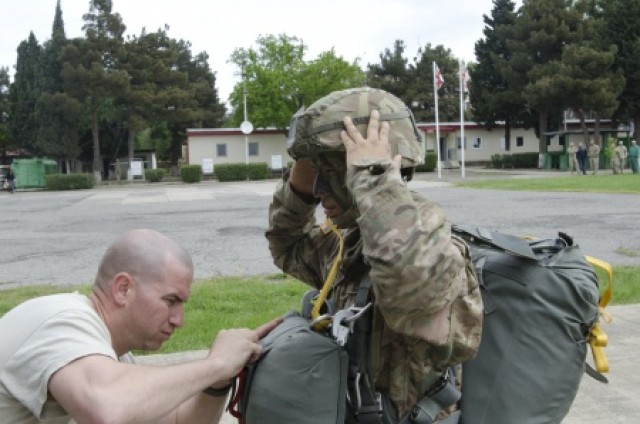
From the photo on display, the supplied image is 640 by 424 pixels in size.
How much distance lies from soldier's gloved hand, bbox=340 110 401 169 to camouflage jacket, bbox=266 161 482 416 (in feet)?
0.13

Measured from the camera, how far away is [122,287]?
195 cm

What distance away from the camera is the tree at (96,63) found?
153 feet

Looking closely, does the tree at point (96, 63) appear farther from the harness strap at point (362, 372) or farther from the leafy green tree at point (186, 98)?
the harness strap at point (362, 372)

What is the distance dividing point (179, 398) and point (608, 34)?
47.6 metres

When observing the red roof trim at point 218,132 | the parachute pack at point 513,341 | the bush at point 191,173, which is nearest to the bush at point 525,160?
the red roof trim at point 218,132

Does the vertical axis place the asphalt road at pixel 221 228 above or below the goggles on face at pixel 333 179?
below

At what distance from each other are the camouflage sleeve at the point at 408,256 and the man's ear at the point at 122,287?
712mm

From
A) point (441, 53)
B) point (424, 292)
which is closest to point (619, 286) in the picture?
point (424, 292)

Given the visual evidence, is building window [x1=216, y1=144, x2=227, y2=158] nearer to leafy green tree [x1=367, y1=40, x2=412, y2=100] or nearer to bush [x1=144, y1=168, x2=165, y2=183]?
bush [x1=144, y1=168, x2=165, y2=183]

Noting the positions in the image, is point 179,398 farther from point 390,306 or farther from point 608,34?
point 608,34

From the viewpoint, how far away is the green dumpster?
143 ft

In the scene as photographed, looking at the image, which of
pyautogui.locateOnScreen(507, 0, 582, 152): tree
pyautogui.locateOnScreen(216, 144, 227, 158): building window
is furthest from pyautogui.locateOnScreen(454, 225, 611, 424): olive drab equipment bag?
pyautogui.locateOnScreen(216, 144, 227, 158): building window

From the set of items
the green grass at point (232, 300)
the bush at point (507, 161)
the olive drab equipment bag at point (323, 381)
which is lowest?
the green grass at point (232, 300)

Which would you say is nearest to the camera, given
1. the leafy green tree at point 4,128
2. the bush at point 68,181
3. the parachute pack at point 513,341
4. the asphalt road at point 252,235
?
the parachute pack at point 513,341
